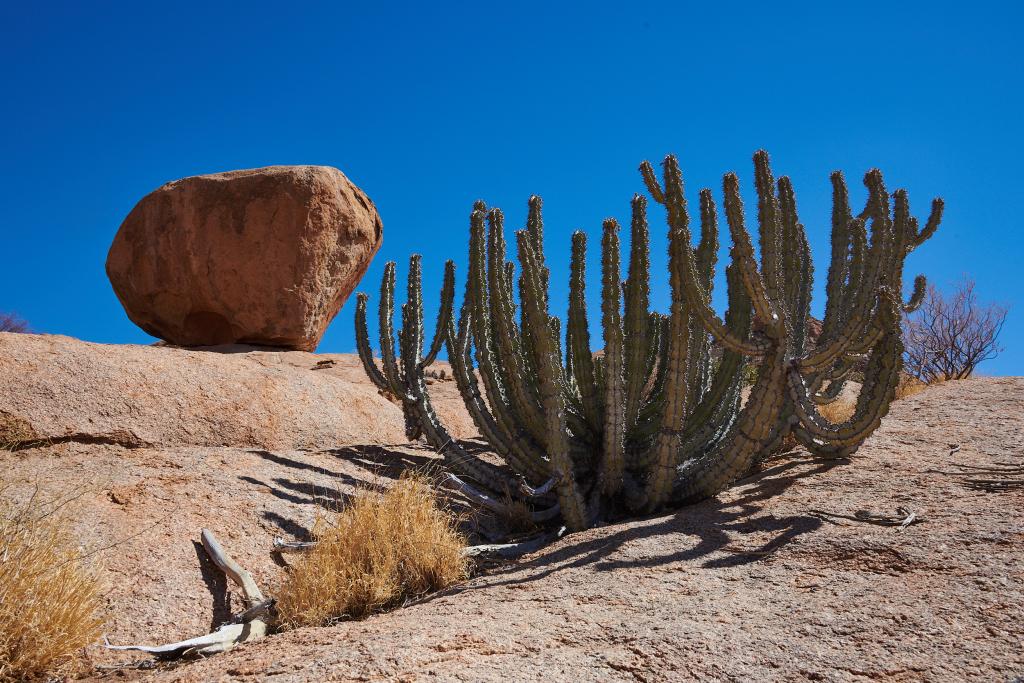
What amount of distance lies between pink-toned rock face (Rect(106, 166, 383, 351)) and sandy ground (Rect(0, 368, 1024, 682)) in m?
8.45

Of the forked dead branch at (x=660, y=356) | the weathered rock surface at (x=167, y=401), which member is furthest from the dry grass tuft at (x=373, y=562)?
the weathered rock surface at (x=167, y=401)

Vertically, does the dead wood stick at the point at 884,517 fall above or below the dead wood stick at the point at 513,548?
above

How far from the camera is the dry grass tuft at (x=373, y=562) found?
12.4ft

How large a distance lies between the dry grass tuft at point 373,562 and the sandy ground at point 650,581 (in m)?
0.15

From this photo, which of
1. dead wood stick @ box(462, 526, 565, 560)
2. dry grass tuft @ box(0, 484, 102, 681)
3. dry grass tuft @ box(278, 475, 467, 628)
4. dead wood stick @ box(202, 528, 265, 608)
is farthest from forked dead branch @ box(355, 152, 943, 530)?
dry grass tuft @ box(0, 484, 102, 681)

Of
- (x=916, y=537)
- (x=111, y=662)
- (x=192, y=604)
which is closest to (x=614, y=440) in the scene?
(x=916, y=537)

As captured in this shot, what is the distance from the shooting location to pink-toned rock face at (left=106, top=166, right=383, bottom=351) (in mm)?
13516

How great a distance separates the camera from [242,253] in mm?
13656

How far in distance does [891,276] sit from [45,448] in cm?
640

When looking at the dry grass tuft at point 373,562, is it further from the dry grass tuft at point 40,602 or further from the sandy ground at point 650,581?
the dry grass tuft at point 40,602

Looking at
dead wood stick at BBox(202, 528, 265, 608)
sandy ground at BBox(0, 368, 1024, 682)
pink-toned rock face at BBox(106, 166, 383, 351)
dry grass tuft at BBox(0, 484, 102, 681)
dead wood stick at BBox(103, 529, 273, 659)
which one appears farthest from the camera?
pink-toned rock face at BBox(106, 166, 383, 351)

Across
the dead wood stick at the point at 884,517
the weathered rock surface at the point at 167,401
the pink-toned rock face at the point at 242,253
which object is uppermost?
the pink-toned rock face at the point at 242,253

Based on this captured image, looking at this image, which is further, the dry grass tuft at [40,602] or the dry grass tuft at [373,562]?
the dry grass tuft at [373,562]

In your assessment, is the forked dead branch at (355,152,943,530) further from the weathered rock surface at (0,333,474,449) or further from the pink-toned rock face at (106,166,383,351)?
the pink-toned rock face at (106,166,383,351)
